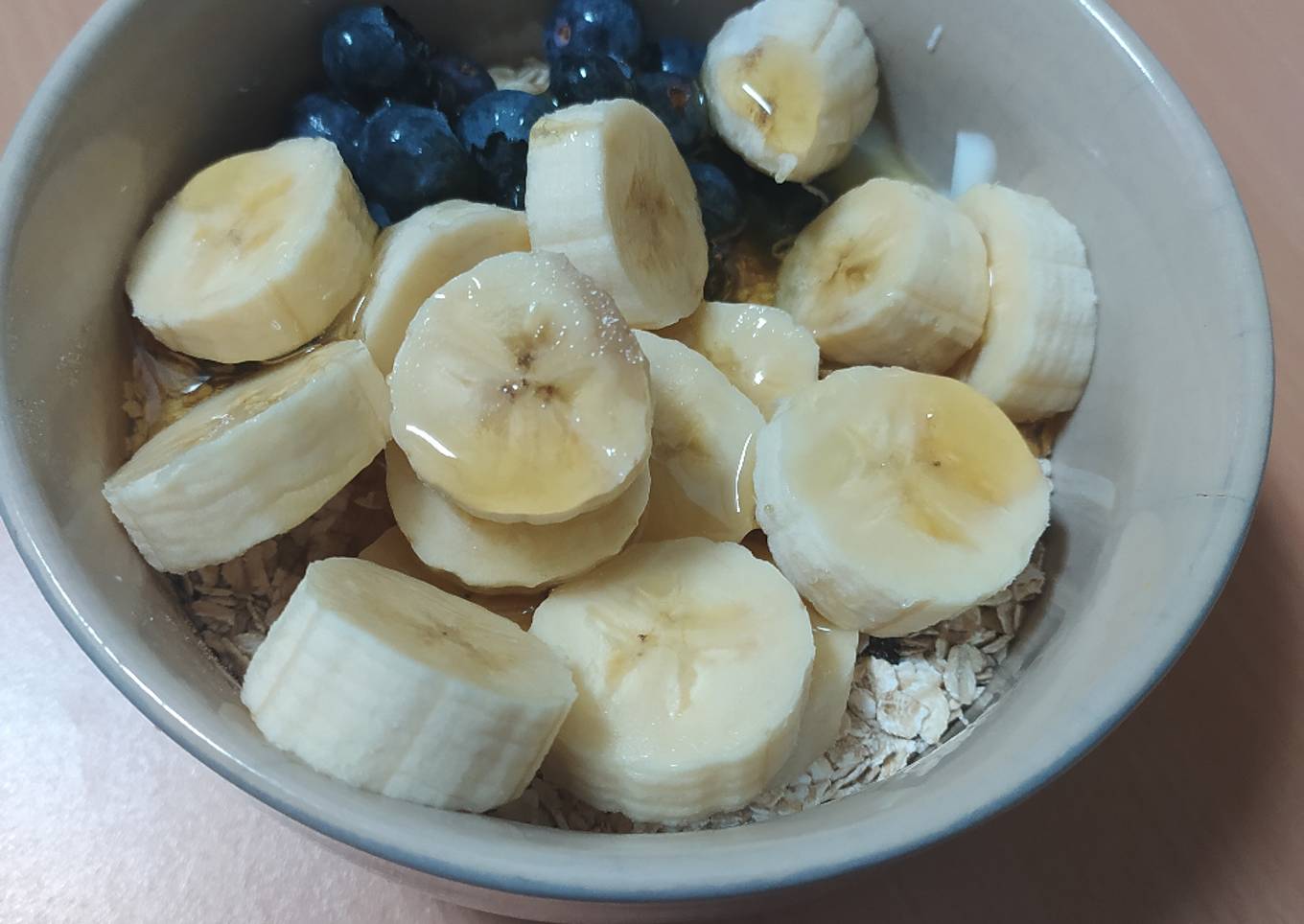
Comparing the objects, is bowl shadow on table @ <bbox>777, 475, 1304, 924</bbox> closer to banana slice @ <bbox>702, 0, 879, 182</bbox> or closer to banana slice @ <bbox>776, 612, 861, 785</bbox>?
banana slice @ <bbox>776, 612, 861, 785</bbox>

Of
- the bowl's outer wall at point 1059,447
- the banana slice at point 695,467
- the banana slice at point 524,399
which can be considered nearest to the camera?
the bowl's outer wall at point 1059,447

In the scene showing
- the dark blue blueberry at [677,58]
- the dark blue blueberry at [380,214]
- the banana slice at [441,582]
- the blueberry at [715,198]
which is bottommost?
the banana slice at [441,582]

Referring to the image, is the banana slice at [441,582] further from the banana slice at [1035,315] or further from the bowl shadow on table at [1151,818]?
the banana slice at [1035,315]

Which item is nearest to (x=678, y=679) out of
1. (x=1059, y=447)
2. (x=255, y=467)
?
(x=255, y=467)

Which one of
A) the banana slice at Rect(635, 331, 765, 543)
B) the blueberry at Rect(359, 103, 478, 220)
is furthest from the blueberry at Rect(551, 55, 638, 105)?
the banana slice at Rect(635, 331, 765, 543)

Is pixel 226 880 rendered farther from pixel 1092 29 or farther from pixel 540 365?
pixel 1092 29

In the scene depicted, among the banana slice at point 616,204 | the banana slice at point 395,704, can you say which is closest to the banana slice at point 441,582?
the banana slice at point 395,704

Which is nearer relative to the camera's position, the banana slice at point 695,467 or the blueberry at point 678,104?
the banana slice at point 695,467
